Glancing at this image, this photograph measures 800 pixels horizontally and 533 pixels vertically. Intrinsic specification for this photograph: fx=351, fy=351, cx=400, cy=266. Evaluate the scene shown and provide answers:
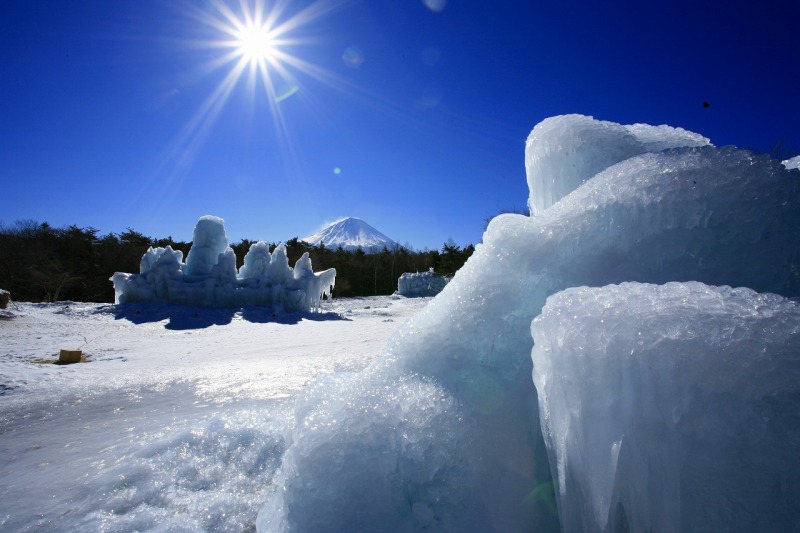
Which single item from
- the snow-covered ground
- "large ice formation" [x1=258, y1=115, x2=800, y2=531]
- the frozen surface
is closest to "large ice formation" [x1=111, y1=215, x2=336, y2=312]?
the snow-covered ground

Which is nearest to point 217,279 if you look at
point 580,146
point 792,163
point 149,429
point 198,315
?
point 198,315

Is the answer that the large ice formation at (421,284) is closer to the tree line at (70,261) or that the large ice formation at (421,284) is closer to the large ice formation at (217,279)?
the tree line at (70,261)

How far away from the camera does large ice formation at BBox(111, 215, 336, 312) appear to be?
15.2 m

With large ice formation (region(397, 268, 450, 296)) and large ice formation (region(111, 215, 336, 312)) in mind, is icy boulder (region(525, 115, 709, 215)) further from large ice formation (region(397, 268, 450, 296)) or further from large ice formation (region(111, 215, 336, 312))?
large ice formation (region(397, 268, 450, 296))

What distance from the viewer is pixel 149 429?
3273mm

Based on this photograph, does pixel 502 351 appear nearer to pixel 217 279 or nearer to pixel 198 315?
pixel 198 315

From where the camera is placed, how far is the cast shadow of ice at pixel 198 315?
41.5ft

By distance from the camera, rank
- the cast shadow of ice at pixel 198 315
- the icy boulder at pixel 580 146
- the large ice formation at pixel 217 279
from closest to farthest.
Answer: the icy boulder at pixel 580 146 < the cast shadow of ice at pixel 198 315 < the large ice formation at pixel 217 279

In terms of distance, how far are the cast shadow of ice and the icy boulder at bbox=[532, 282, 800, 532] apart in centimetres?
1285

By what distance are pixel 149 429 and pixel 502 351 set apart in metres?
3.40

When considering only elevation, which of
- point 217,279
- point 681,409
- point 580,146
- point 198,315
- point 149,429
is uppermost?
point 580,146

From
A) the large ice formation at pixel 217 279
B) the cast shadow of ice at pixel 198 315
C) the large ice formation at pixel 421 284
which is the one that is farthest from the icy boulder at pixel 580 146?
the large ice formation at pixel 421 284

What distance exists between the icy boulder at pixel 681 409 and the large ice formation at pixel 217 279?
15.8m

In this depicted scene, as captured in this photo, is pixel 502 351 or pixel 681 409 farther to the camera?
pixel 502 351
